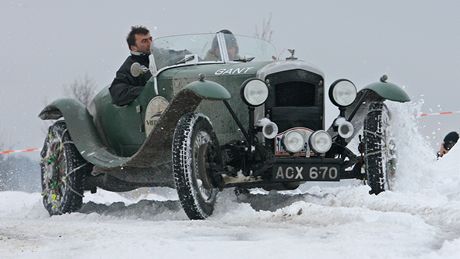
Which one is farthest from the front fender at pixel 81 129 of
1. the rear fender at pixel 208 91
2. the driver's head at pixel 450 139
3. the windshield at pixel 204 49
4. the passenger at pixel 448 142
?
the driver's head at pixel 450 139

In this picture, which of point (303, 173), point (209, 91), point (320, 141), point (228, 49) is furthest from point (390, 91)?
point (209, 91)

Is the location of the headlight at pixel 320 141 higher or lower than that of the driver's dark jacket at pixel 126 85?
lower

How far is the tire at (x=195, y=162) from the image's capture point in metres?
6.78

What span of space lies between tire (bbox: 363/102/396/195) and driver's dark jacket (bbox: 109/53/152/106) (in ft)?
7.89

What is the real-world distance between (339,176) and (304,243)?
2901mm

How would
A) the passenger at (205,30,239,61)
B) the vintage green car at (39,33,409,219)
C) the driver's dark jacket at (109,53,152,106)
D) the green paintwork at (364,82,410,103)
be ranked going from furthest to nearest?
the driver's dark jacket at (109,53,152,106), the passenger at (205,30,239,61), the green paintwork at (364,82,410,103), the vintage green car at (39,33,409,219)

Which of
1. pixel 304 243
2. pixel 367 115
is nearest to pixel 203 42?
pixel 367 115

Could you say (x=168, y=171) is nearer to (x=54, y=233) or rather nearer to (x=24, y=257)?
(x=54, y=233)

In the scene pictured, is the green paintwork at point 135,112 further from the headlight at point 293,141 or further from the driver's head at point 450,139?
the driver's head at point 450,139

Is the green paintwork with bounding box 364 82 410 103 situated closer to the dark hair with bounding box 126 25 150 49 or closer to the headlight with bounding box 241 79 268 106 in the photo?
A: the headlight with bounding box 241 79 268 106

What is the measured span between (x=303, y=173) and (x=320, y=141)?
0.34 m

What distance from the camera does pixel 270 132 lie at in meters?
7.36

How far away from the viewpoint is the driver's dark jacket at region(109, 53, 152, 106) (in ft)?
28.9

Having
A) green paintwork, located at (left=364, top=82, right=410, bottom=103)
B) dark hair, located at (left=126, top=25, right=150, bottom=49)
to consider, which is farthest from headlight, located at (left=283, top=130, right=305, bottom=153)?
dark hair, located at (left=126, top=25, right=150, bottom=49)
